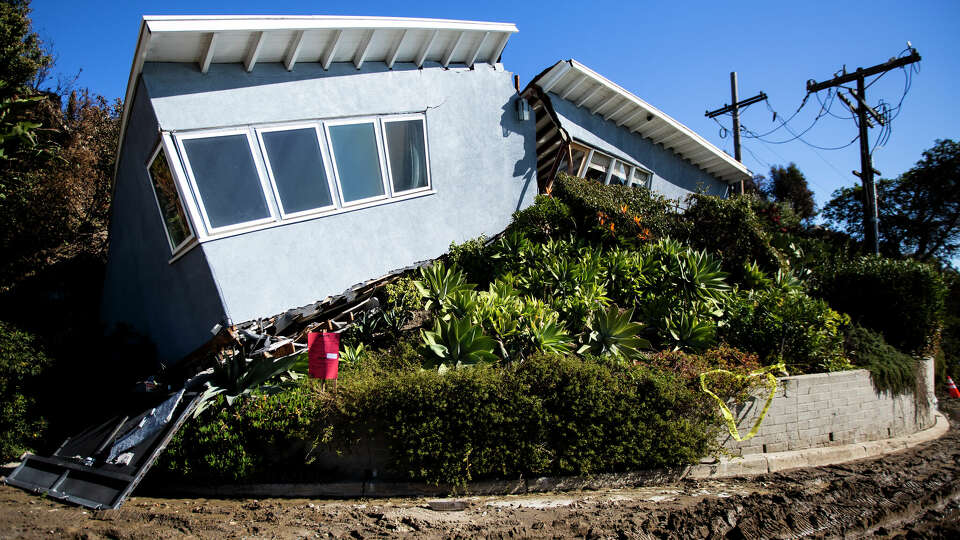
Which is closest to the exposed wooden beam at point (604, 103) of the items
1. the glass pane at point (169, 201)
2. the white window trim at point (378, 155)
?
the white window trim at point (378, 155)

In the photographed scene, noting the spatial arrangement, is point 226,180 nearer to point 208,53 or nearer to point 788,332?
point 208,53

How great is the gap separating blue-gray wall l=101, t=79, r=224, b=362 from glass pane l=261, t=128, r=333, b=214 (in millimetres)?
1533

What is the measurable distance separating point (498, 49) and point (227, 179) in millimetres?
6942

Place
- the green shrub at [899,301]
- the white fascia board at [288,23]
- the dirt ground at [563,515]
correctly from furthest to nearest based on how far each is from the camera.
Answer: the green shrub at [899,301] < the white fascia board at [288,23] < the dirt ground at [563,515]

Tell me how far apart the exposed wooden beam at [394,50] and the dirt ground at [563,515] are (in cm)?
761

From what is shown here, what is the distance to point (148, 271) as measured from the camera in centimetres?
999

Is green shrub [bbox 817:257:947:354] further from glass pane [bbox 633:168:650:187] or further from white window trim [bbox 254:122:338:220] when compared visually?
white window trim [bbox 254:122:338:220]

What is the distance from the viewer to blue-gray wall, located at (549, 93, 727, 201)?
13617mm

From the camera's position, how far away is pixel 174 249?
8.50 m

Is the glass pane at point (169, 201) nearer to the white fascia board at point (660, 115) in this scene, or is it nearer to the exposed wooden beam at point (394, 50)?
the exposed wooden beam at point (394, 50)

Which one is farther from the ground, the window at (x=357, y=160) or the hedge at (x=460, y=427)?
the window at (x=357, y=160)

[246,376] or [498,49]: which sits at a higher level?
[498,49]

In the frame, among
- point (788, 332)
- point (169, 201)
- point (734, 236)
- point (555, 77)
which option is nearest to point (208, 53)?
point (169, 201)

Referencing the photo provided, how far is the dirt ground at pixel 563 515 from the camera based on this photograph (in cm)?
512
